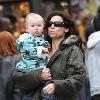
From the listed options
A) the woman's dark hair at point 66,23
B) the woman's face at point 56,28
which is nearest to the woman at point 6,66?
the woman's dark hair at point 66,23

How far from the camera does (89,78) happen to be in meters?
7.34

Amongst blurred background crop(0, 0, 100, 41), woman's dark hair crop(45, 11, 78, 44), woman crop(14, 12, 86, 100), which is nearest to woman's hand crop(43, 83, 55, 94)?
woman crop(14, 12, 86, 100)

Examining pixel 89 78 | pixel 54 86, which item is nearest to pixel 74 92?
pixel 54 86

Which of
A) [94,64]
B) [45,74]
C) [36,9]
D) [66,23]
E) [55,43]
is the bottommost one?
[94,64]

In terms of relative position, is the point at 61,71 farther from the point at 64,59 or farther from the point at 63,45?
the point at 63,45

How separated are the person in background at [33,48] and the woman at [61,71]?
0.26 ft

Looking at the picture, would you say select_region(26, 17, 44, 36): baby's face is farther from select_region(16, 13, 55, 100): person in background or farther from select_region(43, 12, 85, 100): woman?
select_region(43, 12, 85, 100): woman

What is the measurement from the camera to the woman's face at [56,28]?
21.1 feet

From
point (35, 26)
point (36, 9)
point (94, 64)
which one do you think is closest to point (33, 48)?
point (35, 26)

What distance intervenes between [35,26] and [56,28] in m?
0.25

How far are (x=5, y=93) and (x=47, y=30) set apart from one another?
1064 millimetres

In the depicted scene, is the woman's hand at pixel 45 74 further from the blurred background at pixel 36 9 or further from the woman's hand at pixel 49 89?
the blurred background at pixel 36 9

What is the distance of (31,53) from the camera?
621 centimetres

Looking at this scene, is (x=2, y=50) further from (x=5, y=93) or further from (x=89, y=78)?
(x=89, y=78)
